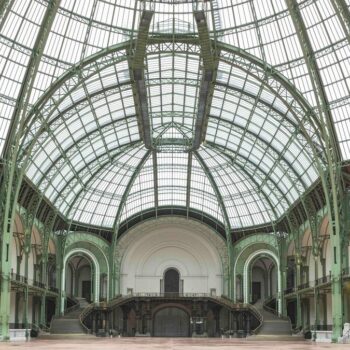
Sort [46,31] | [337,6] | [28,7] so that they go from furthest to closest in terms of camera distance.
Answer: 1. [28,7]
2. [46,31]
3. [337,6]

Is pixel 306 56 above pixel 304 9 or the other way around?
the other way around

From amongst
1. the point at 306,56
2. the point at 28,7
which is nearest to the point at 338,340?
the point at 306,56

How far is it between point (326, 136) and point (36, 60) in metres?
22.1

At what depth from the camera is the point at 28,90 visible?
4694cm

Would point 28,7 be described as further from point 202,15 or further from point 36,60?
point 202,15

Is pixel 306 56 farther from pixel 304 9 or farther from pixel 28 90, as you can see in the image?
pixel 28 90

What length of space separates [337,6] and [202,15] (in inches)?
348

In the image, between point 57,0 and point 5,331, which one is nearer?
point 57,0

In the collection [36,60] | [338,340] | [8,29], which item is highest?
[8,29]

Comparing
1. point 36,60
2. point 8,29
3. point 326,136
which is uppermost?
point 8,29

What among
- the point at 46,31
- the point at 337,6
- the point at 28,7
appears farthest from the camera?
the point at 28,7

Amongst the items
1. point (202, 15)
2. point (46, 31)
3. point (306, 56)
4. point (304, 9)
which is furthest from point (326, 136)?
point (46, 31)

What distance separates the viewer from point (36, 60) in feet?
154

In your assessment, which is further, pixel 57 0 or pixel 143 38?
pixel 143 38
